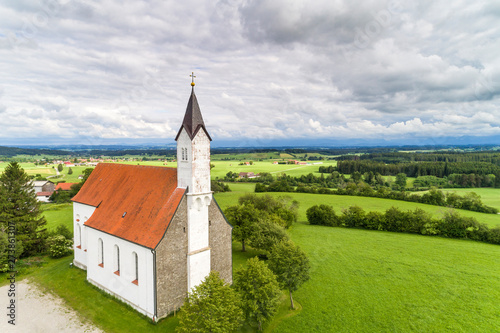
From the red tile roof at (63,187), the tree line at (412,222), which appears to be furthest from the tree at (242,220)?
the red tile roof at (63,187)

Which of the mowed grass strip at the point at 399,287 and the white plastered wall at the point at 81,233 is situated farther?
the white plastered wall at the point at 81,233

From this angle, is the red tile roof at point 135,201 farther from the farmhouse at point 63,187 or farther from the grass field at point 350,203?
the farmhouse at point 63,187

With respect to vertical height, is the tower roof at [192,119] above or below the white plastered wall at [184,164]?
above

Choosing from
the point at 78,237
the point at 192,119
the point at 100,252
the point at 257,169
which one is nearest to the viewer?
the point at 192,119

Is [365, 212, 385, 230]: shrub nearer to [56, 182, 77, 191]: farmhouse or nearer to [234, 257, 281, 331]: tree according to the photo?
[234, 257, 281, 331]: tree

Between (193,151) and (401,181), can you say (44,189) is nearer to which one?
(193,151)

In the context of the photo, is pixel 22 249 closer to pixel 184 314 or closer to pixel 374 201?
pixel 184 314

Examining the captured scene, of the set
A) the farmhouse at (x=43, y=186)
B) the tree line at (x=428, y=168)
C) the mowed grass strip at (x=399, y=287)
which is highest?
the tree line at (x=428, y=168)

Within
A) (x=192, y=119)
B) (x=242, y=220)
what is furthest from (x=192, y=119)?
(x=242, y=220)
